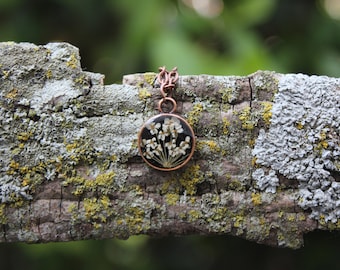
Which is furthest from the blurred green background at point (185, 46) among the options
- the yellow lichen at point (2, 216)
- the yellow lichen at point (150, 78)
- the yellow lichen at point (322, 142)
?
the yellow lichen at point (2, 216)

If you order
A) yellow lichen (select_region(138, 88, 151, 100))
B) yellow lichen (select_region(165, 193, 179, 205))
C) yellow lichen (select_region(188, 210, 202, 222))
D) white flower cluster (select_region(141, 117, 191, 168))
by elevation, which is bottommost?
yellow lichen (select_region(188, 210, 202, 222))

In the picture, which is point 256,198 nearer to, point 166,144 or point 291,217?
point 291,217

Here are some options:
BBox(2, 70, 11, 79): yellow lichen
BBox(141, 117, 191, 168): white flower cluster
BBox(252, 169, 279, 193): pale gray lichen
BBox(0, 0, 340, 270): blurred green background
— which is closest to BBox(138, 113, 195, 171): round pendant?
BBox(141, 117, 191, 168): white flower cluster

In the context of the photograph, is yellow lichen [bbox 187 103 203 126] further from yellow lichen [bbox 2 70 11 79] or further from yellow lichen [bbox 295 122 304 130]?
yellow lichen [bbox 2 70 11 79]

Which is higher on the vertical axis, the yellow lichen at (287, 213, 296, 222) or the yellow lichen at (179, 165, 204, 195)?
the yellow lichen at (179, 165, 204, 195)

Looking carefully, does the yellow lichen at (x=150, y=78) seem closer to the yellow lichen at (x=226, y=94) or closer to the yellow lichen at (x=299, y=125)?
the yellow lichen at (x=226, y=94)

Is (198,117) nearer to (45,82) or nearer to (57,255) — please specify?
(45,82)

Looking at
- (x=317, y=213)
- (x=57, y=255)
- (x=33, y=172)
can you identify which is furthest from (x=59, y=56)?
(x=57, y=255)
